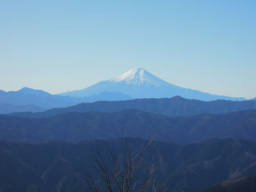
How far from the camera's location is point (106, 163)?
80188 mm

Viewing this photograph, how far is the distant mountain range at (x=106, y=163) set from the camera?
84.9 meters

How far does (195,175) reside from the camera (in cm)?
9200

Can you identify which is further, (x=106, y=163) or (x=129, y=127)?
(x=129, y=127)

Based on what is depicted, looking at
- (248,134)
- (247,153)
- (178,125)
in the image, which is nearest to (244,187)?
(247,153)

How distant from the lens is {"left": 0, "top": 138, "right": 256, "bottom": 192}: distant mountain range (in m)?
84.9

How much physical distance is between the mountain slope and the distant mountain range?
41.3 metres

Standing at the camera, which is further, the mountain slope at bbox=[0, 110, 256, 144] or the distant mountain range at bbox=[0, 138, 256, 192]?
the mountain slope at bbox=[0, 110, 256, 144]

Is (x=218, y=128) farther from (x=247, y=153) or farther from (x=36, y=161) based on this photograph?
(x=36, y=161)

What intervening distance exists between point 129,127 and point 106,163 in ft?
284

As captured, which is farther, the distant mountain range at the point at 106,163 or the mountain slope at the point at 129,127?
the mountain slope at the point at 129,127

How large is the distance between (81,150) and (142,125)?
64.1 metres

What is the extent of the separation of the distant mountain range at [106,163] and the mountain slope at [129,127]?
4129cm

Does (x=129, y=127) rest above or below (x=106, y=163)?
above

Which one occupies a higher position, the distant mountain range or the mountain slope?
the mountain slope
